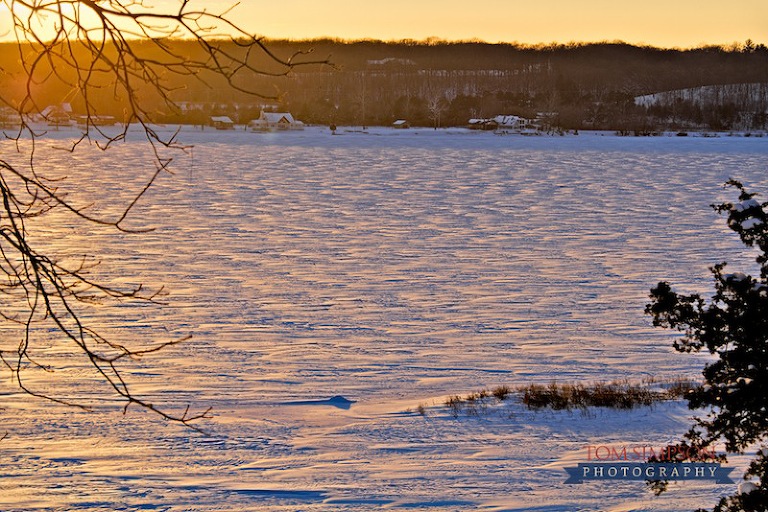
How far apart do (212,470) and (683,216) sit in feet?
54.4

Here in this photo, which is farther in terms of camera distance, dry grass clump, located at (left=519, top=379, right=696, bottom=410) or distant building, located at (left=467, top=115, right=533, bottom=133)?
distant building, located at (left=467, top=115, right=533, bottom=133)

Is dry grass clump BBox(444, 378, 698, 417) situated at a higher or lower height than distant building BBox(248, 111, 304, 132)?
lower

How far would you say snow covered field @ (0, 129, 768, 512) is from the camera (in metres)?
6.12

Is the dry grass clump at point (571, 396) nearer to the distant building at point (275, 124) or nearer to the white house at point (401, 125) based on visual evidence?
the distant building at point (275, 124)

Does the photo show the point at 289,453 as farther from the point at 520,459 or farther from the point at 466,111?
the point at 466,111

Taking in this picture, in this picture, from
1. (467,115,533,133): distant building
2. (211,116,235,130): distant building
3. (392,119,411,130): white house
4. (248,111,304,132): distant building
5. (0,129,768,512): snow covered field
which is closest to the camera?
(0,129,768,512): snow covered field

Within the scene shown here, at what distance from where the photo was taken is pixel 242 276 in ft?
42.7

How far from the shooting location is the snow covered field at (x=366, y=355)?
6117 mm

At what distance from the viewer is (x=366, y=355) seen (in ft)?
30.1

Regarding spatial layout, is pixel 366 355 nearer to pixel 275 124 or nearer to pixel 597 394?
pixel 597 394

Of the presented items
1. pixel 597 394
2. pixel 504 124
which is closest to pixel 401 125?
pixel 504 124

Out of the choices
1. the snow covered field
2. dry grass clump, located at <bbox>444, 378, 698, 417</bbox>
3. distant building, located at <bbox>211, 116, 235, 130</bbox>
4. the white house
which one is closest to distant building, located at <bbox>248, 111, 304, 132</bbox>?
distant building, located at <bbox>211, 116, 235, 130</bbox>

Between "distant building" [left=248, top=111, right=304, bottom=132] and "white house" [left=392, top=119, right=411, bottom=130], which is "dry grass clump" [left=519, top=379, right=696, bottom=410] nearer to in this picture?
"distant building" [left=248, top=111, right=304, bottom=132]

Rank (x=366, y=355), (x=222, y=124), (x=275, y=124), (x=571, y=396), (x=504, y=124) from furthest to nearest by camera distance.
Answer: (x=504, y=124) < (x=222, y=124) < (x=275, y=124) < (x=366, y=355) < (x=571, y=396)
